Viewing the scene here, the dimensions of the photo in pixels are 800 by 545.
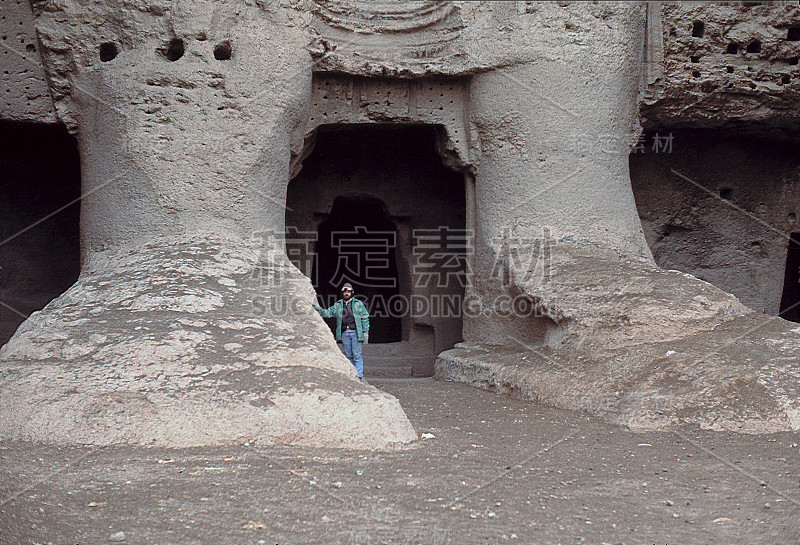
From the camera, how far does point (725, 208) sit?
7488 mm

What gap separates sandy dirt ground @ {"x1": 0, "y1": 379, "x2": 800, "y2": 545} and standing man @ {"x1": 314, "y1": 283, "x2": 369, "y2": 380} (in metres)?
1.84

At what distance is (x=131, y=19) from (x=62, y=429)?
9.56 feet

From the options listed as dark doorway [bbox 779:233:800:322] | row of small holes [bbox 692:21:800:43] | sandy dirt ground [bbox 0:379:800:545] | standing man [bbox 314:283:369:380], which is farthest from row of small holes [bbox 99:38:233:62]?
dark doorway [bbox 779:233:800:322]

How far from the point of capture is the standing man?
17.7 feet

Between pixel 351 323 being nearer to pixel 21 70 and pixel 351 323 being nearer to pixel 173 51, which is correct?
pixel 173 51

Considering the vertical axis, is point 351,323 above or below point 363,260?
below

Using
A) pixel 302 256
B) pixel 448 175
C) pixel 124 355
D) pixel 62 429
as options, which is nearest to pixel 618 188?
pixel 448 175

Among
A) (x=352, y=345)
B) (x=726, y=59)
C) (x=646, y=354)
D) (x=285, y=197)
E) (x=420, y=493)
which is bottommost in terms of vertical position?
(x=420, y=493)

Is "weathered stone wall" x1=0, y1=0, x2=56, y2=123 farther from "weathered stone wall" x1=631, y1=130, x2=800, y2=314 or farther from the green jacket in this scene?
"weathered stone wall" x1=631, y1=130, x2=800, y2=314

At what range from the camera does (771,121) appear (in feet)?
21.3

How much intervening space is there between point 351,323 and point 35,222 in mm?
3586

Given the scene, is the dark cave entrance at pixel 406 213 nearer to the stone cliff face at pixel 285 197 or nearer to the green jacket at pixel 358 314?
the stone cliff face at pixel 285 197

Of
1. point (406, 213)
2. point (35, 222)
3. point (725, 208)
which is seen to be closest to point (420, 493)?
point (406, 213)

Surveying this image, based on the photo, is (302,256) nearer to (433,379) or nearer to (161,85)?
(433,379)
